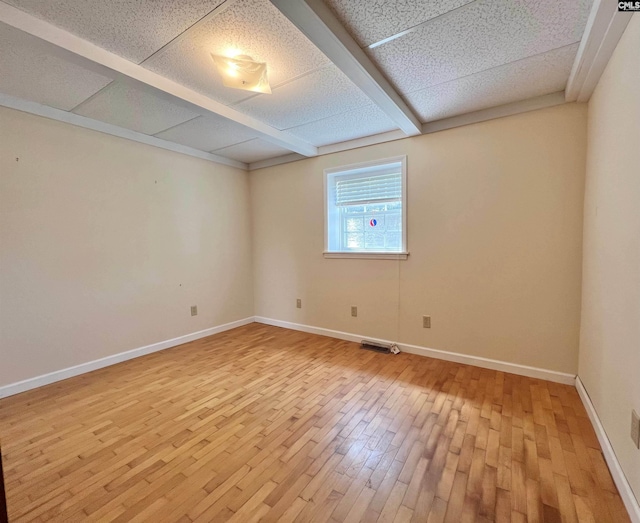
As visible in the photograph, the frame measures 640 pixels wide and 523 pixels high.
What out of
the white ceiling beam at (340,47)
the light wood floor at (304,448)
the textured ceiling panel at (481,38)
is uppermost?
the textured ceiling panel at (481,38)

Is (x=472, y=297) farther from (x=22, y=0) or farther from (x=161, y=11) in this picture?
(x=22, y=0)

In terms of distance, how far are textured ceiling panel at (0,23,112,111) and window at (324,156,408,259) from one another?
8.00 ft

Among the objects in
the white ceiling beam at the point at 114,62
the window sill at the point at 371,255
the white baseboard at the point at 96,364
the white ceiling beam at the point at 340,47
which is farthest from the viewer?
the window sill at the point at 371,255

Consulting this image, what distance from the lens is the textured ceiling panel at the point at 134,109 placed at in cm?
227

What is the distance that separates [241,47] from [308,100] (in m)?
0.79

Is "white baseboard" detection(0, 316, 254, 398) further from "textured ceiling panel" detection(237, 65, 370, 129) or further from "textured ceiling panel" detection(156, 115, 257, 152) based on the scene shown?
"textured ceiling panel" detection(237, 65, 370, 129)

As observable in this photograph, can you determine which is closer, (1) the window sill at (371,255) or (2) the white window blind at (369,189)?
(1) the window sill at (371,255)

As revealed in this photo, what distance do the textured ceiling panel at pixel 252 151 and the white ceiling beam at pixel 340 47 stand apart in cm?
167

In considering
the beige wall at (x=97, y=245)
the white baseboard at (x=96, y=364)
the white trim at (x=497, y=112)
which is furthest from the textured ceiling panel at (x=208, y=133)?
the white baseboard at (x=96, y=364)

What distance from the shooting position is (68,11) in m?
1.51

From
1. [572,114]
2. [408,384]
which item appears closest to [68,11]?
[408,384]

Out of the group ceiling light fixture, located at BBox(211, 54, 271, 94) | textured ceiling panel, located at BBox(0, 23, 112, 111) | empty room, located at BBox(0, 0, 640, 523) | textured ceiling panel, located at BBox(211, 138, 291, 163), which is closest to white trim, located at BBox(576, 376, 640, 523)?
empty room, located at BBox(0, 0, 640, 523)

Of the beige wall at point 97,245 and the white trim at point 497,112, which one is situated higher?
the white trim at point 497,112

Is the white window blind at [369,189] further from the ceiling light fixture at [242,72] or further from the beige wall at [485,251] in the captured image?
the ceiling light fixture at [242,72]
